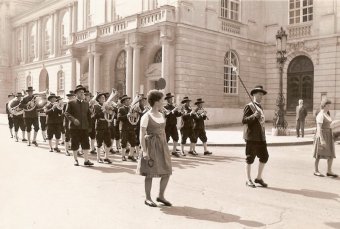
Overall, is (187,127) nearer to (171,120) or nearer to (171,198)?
(171,120)

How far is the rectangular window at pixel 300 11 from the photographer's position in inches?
960

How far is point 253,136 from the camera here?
718 centimetres

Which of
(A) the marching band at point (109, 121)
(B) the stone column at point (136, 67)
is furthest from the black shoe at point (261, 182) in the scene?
(B) the stone column at point (136, 67)

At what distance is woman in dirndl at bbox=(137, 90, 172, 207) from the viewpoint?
565 centimetres

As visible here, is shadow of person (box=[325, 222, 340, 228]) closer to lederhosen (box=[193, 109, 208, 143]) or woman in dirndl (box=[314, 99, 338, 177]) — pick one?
woman in dirndl (box=[314, 99, 338, 177])

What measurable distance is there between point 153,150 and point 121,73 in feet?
70.8

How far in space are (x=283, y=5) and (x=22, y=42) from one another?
32755mm

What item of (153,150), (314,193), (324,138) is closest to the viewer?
(153,150)

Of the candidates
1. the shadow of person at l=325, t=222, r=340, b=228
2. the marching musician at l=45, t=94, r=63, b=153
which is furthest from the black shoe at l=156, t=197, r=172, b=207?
the marching musician at l=45, t=94, r=63, b=153

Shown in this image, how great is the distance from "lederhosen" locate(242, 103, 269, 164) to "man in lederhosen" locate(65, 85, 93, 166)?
421cm

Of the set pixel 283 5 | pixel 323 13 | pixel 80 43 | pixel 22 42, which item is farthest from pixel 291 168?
pixel 22 42

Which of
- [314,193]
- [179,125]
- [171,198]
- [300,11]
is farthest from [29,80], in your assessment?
[314,193]

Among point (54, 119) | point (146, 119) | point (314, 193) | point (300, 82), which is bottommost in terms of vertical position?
point (314, 193)

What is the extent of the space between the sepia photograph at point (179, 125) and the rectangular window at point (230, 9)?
7 cm
